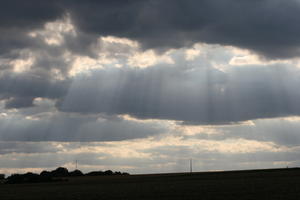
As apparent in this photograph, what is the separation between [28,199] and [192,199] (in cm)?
2409

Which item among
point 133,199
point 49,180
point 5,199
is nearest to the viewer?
point 133,199

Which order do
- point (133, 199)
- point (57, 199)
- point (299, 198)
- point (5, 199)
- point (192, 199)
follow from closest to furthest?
point (299, 198), point (192, 199), point (133, 199), point (57, 199), point (5, 199)

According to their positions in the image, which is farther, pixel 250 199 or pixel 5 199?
pixel 5 199

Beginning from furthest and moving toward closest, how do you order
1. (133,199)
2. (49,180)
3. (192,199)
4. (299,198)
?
(49,180), (133,199), (192,199), (299,198)

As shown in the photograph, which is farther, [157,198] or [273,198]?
[157,198]

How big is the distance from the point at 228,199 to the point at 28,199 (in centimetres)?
2824

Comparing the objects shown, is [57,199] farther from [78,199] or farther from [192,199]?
[192,199]

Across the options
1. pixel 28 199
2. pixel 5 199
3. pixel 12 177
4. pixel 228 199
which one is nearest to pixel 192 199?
pixel 228 199

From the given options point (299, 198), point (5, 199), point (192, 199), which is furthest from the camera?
point (5, 199)

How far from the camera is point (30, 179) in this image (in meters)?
160

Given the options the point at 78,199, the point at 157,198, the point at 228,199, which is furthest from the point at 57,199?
the point at 228,199

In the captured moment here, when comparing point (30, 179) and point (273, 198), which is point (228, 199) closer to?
point (273, 198)

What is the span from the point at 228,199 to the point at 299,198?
7.25m

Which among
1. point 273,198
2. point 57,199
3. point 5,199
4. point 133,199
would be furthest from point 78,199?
point 273,198
